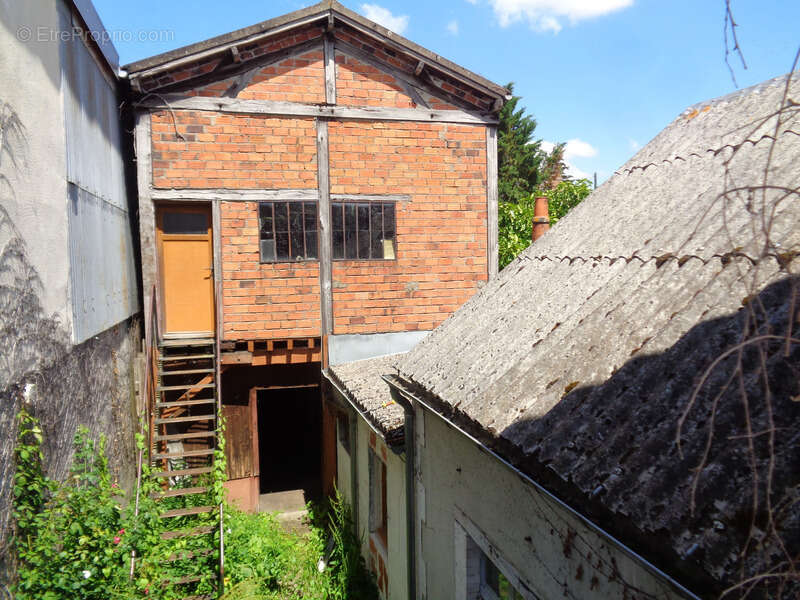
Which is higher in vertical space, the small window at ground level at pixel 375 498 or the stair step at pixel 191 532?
the small window at ground level at pixel 375 498

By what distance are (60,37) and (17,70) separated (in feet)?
4.18

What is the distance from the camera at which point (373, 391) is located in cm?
657

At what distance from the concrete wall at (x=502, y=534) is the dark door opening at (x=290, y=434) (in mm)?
7738

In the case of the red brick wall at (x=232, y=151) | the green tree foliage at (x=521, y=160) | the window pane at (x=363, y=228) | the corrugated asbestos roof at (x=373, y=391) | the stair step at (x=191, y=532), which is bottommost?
the stair step at (x=191, y=532)

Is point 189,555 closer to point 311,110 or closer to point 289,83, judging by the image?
point 311,110

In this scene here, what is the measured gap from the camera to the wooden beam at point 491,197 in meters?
9.01

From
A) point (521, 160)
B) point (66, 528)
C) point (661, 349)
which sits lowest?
point (66, 528)

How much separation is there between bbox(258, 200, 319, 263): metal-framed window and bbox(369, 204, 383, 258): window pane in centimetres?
89

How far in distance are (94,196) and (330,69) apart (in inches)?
162

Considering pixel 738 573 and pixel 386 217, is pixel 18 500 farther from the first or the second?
pixel 386 217

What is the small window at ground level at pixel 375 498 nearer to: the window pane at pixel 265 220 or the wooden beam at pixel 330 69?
the window pane at pixel 265 220

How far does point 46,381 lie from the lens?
13.4 ft

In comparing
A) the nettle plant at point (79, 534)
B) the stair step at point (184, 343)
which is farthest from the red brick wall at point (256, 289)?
the nettle plant at point (79, 534)

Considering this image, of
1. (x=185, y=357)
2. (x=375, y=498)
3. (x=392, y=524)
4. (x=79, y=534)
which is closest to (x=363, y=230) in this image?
(x=185, y=357)
